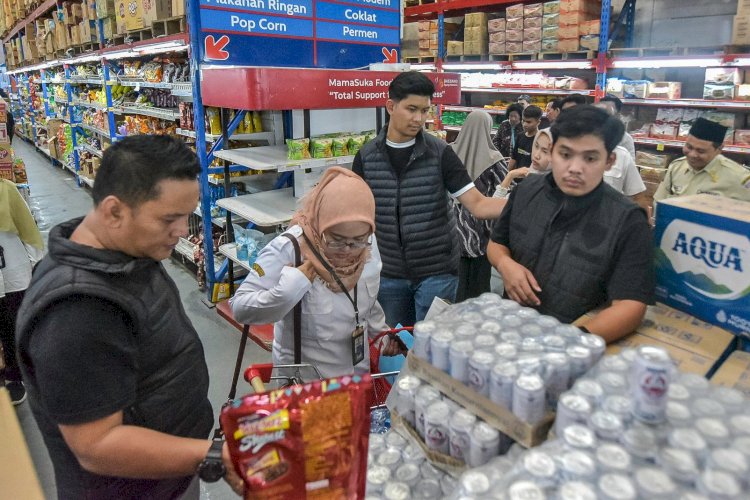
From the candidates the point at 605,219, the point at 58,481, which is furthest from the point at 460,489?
the point at 58,481

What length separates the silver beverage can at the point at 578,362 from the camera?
4.11ft

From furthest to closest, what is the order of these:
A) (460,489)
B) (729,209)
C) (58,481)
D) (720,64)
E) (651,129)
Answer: (651,129) < (720,64) < (729,209) < (58,481) < (460,489)

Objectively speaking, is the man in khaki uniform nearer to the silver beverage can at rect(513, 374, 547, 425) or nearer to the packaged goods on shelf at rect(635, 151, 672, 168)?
the packaged goods on shelf at rect(635, 151, 672, 168)

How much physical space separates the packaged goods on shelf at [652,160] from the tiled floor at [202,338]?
5055 mm

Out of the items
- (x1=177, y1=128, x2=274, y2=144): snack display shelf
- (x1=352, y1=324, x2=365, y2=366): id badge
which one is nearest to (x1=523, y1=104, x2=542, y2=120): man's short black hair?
(x1=177, y1=128, x2=274, y2=144): snack display shelf

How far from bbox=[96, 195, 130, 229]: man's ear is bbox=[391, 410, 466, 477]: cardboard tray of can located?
2.82 feet

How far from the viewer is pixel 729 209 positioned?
65.7 inches

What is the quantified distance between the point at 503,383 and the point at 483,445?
0.48 feet

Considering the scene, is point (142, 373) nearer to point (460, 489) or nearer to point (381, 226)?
point (460, 489)

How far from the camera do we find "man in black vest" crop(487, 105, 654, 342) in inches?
63.6

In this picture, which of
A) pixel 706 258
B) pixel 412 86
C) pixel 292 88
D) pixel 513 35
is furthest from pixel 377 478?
pixel 513 35

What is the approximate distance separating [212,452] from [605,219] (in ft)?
4.27

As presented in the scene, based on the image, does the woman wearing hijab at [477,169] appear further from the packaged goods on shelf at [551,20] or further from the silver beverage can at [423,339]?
the packaged goods on shelf at [551,20]

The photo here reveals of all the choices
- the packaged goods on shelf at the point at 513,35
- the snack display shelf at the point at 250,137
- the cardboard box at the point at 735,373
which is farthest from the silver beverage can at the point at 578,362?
the packaged goods on shelf at the point at 513,35
